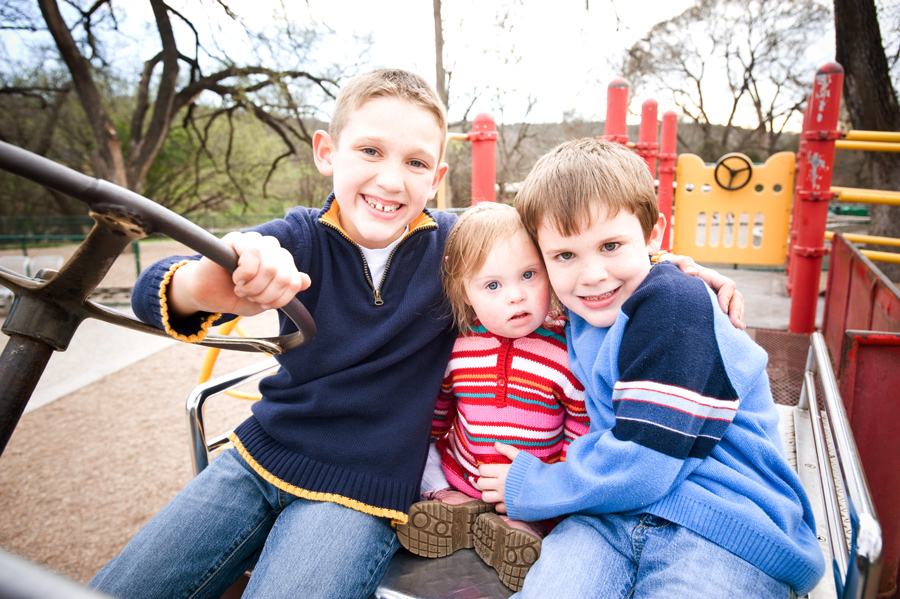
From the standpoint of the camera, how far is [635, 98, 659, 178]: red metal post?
14.1 feet

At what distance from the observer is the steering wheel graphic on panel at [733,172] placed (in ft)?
15.6

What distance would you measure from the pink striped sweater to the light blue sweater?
0.18 metres

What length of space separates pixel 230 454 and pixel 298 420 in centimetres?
21

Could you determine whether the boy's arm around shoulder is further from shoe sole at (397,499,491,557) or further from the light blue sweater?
shoe sole at (397,499,491,557)

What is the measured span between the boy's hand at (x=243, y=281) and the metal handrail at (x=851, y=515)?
0.93 meters

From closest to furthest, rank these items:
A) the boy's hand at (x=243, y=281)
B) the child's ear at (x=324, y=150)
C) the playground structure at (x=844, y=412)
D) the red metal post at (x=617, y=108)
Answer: the playground structure at (x=844, y=412), the boy's hand at (x=243, y=281), the child's ear at (x=324, y=150), the red metal post at (x=617, y=108)

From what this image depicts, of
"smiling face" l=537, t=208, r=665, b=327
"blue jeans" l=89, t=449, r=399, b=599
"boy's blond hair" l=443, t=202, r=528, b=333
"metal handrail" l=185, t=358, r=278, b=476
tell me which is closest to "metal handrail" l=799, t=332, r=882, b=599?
"smiling face" l=537, t=208, r=665, b=327

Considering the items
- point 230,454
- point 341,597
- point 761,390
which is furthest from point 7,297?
point 761,390

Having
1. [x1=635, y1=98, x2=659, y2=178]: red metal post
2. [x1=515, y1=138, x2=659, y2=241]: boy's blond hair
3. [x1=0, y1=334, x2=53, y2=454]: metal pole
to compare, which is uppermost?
[x1=635, y1=98, x2=659, y2=178]: red metal post

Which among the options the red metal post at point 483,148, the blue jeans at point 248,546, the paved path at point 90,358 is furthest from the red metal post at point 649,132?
the paved path at point 90,358

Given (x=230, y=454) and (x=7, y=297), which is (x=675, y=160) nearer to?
(x=230, y=454)

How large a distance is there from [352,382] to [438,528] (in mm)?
396

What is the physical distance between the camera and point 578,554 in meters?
1.05

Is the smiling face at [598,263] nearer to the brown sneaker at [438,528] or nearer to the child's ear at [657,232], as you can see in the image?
the child's ear at [657,232]
